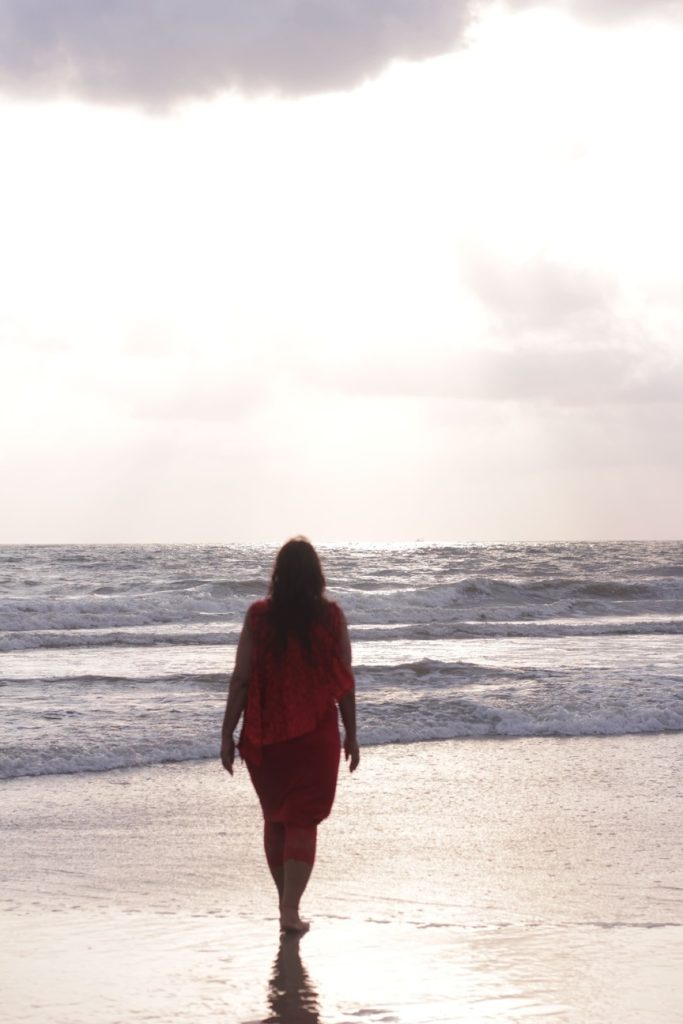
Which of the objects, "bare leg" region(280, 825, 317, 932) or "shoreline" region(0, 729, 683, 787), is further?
"shoreline" region(0, 729, 683, 787)

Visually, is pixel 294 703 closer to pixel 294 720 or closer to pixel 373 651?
pixel 294 720

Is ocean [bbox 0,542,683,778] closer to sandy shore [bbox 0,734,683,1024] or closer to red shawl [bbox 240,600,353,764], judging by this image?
sandy shore [bbox 0,734,683,1024]

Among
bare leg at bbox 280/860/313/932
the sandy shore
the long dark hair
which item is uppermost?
the long dark hair

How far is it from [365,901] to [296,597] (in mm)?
1565

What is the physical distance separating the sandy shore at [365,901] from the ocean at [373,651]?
1791mm

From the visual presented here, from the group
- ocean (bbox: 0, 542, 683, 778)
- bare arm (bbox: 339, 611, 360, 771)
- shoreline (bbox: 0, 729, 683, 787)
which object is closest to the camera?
bare arm (bbox: 339, 611, 360, 771)

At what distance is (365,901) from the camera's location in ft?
18.6

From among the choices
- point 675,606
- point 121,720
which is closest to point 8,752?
point 121,720

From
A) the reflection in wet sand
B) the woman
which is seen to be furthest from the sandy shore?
the woman

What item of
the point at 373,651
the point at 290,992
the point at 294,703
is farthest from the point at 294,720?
the point at 373,651

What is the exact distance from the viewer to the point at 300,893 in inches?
→ 201

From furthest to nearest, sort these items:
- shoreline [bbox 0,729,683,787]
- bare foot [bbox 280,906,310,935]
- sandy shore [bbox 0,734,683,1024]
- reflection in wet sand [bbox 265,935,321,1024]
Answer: shoreline [bbox 0,729,683,787] → bare foot [bbox 280,906,310,935] → sandy shore [bbox 0,734,683,1024] → reflection in wet sand [bbox 265,935,321,1024]

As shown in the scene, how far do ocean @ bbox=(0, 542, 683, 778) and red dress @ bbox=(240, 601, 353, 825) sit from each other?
4.54m

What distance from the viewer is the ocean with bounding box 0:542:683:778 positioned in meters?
11.0
